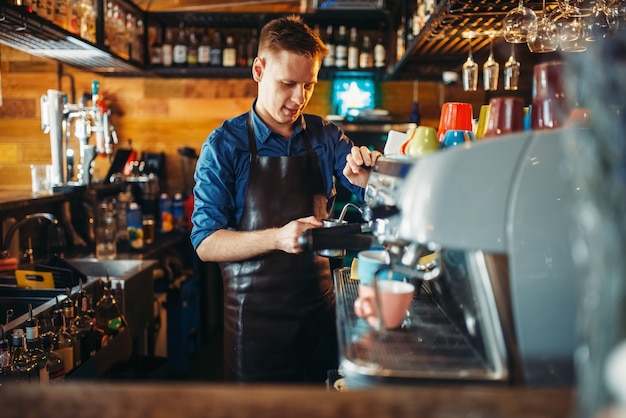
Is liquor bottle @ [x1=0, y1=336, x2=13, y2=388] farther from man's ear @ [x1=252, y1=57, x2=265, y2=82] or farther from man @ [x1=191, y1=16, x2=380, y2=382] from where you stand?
man's ear @ [x1=252, y1=57, x2=265, y2=82]

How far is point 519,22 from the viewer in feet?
6.26

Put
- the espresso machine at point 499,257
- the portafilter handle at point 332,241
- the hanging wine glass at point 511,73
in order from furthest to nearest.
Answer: the hanging wine glass at point 511,73 → the portafilter handle at point 332,241 → the espresso machine at point 499,257

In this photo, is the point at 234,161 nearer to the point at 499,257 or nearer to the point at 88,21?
the point at 499,257

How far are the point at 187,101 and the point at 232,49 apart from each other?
1.87 feet

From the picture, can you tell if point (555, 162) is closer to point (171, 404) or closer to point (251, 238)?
point (171, 404)

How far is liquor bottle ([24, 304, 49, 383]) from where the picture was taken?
67.3 inches

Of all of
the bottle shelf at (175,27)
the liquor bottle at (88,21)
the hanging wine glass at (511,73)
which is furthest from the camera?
the bottle shelf at (175,27)

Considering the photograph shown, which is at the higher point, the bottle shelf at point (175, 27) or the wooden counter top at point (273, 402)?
the bottle shelf at point (175, 27)

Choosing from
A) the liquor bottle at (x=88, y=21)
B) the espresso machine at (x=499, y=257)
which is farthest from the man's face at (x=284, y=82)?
the liquor bottle at (x=88, y=21)

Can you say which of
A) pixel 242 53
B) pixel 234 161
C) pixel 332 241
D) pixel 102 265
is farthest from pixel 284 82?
pixel 242 53

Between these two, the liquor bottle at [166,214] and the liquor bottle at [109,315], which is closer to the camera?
the liquor bottle at [109,315]

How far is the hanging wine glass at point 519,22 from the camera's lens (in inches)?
74.1

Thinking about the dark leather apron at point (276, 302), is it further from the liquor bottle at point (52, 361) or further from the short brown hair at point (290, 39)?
the liquor bottle at point (52, 361)

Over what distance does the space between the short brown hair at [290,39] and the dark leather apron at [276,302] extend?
0.93 feet
